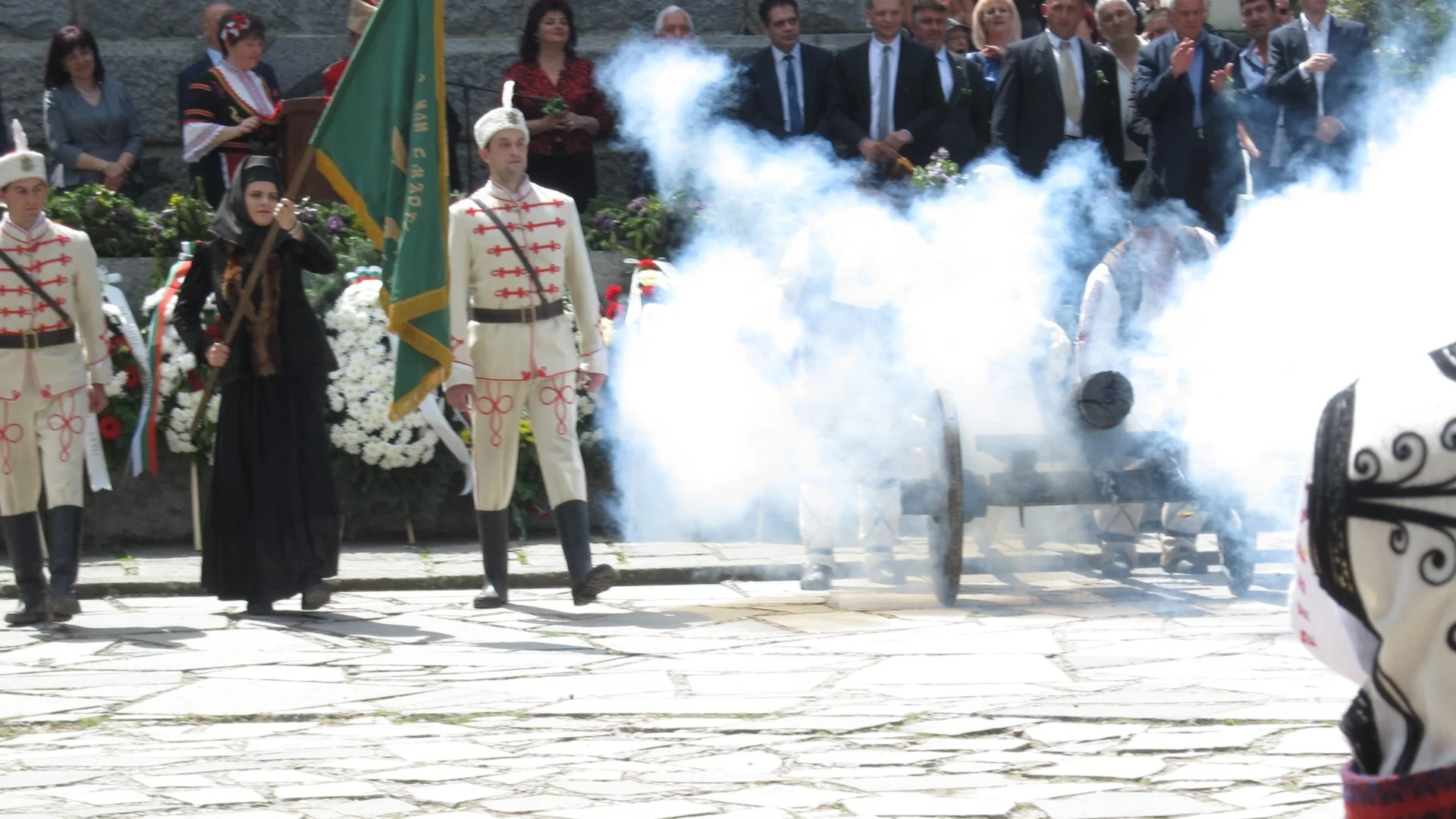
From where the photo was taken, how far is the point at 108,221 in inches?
405

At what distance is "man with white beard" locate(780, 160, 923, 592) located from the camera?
28.1ft

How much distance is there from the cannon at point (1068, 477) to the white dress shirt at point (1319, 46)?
2509 millimetres

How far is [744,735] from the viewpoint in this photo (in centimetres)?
544

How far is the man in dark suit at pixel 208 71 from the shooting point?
10859 mm

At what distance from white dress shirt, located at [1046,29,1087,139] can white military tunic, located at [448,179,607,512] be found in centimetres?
322

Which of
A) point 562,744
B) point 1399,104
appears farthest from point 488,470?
point 1399,104

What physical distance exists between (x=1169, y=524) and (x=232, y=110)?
5.41 m

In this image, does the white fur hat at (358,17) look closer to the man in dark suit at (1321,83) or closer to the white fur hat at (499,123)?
the white fur hat at (499,123)


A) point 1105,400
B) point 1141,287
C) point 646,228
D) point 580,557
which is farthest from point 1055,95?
point 580,557

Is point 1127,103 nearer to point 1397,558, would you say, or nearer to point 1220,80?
point 1220,80

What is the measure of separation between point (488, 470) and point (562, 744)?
296 centimetres

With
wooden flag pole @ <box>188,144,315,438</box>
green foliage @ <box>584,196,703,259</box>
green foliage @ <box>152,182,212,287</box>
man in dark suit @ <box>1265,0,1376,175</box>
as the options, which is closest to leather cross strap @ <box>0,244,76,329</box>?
wooden flag pole @ <box>188,144,315,438</box>

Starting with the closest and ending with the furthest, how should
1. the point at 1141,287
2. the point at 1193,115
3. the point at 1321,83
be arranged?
the point at 1141,287, the point at 1321,83, the point at 1193,115

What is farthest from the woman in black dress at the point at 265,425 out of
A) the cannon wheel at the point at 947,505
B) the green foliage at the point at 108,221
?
the cannon wheel at the point at 947,505
